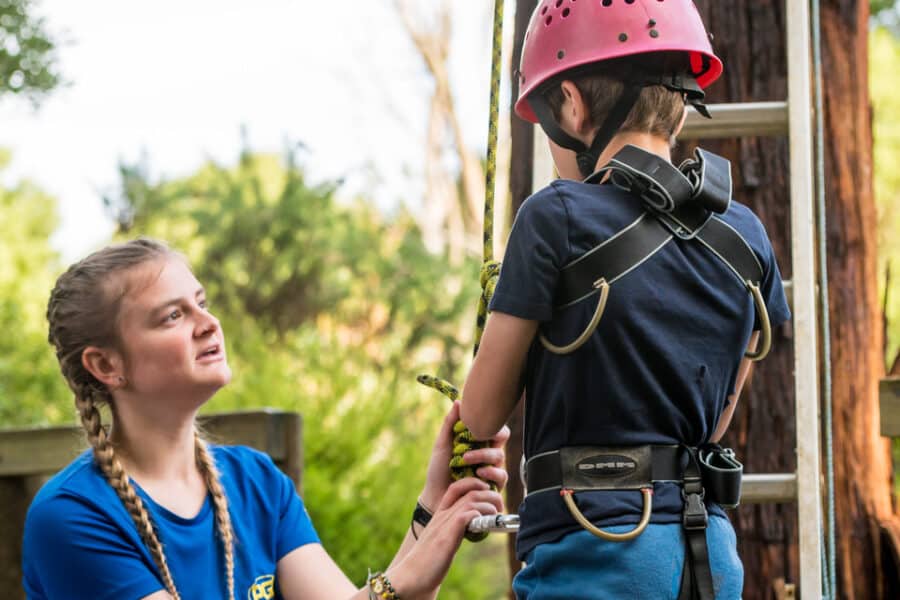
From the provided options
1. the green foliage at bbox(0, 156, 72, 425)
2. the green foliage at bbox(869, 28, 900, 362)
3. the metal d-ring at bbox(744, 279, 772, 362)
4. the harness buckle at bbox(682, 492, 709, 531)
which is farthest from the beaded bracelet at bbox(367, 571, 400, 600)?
the green foliage at bbox(869, 28, 900, 362)

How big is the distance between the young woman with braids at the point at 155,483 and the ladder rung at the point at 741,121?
48.9 inches

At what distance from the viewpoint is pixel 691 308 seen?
1.89 meters

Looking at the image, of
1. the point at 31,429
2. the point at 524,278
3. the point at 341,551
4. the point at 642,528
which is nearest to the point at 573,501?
the point at 642,528

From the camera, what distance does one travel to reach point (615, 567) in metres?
1.80

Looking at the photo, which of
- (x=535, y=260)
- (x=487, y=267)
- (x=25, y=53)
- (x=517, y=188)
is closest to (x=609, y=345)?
(x=535, y=260)

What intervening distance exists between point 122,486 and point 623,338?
1.15 metres

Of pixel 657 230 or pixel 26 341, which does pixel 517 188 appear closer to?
pixel 657 230

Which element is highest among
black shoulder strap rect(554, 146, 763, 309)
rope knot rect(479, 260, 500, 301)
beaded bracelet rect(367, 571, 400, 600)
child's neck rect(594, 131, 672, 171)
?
child's neck rect(594, 131, 672, 171)

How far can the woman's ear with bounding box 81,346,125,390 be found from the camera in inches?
102

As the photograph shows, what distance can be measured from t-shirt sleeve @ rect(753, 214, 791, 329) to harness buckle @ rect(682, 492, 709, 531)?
372 mm

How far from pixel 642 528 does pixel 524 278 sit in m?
0.41

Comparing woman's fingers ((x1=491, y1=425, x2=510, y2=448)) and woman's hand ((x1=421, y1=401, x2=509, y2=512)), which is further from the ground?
woman's fingers ((x1=491, y1=425, x2=510, y2=448))

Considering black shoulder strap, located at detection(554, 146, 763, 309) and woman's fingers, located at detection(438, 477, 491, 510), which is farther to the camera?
woman's fingers, located at detection(438, 477, 491, 510)

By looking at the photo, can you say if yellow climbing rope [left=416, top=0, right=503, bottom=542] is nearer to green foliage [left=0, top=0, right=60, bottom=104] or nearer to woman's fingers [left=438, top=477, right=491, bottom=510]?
woman's fingers [left=438, top=477, right=491, bottom=510]
